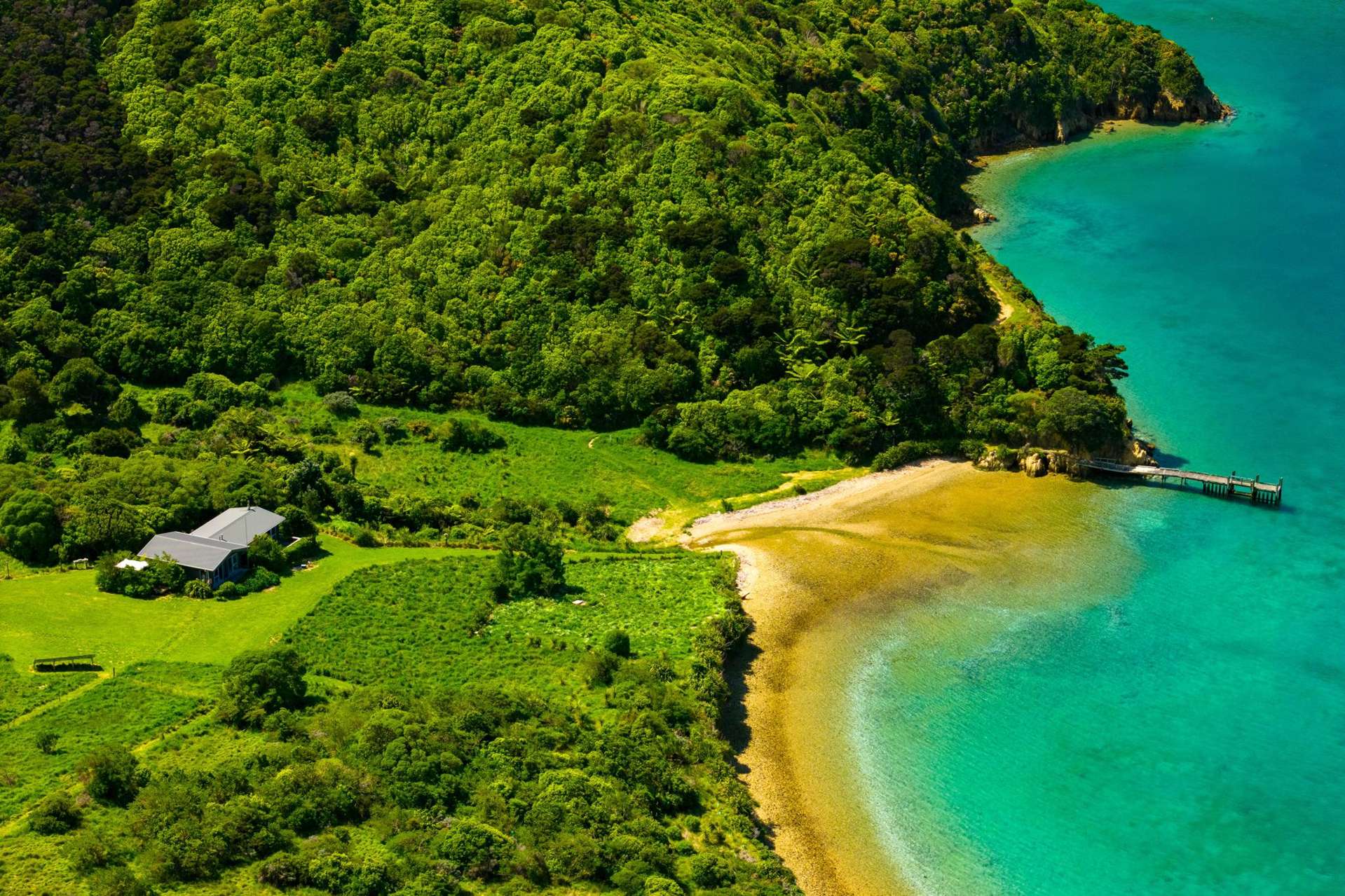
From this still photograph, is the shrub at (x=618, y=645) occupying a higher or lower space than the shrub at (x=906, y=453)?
lower

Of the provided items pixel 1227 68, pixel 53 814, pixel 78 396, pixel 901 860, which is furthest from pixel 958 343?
pixel 1227 68

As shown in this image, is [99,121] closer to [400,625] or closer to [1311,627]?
[400,625]

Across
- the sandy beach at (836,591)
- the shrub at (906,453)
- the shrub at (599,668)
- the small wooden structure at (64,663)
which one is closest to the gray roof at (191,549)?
the small wooden structure at (64,663)

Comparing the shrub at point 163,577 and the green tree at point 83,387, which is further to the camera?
the green tree at point 83,387

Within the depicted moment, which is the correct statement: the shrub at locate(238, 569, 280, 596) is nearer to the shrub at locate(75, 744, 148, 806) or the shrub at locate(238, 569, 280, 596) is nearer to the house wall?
the house wall

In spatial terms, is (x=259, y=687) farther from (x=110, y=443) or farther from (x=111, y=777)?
(x=110, y=443)

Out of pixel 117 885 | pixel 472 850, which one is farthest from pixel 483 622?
pixel 117 885

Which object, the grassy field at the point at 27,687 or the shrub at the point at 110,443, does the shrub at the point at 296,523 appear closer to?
the shrub at the point at 110,443
